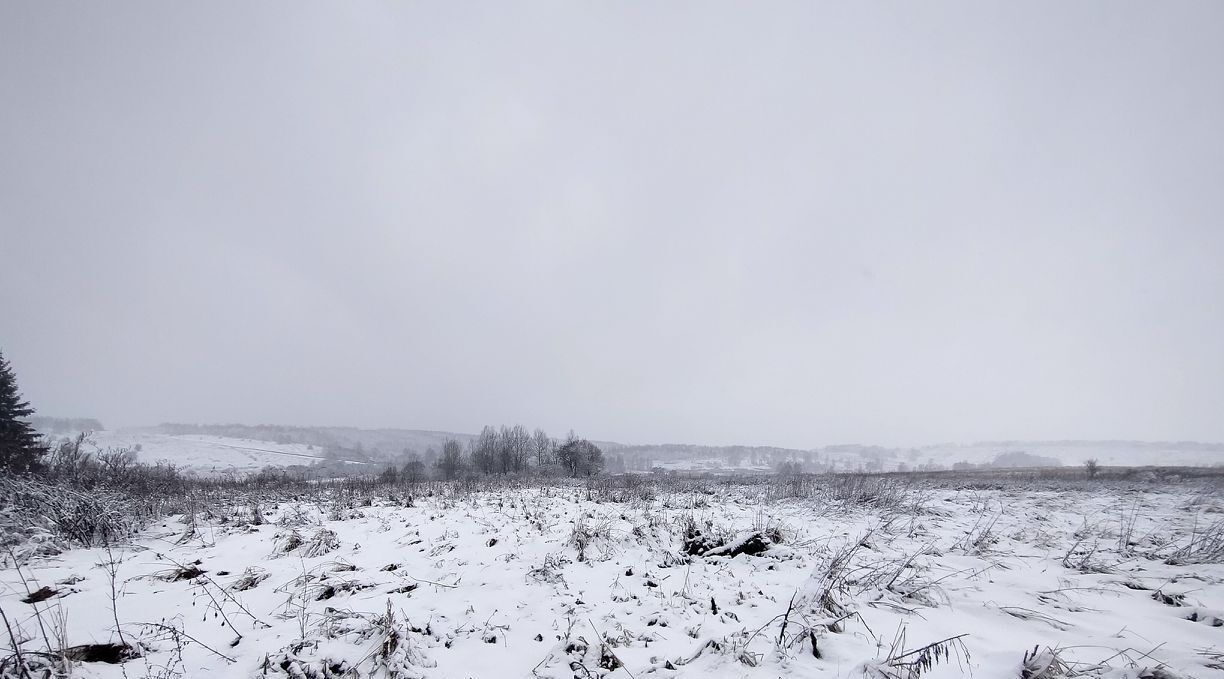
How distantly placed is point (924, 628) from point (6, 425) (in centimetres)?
3494

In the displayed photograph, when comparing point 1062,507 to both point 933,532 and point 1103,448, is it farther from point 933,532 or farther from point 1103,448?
point 1103,448

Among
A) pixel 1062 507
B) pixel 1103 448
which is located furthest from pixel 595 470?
pixel 1103 448

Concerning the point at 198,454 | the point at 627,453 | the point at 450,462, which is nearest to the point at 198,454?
the point at 198,454

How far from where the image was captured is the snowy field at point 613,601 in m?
3.60

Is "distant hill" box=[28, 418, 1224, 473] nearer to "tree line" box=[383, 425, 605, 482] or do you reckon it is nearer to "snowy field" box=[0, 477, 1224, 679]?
"tree line" box=[383, 425, 605, 482]

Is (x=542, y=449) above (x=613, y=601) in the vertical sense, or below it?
below

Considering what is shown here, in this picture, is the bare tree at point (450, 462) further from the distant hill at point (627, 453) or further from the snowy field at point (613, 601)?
the snowy field at point (613, 601)

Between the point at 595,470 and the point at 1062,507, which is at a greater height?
the point at 1062,507

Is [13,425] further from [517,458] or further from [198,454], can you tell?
[198,454]

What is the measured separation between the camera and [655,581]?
5.75m

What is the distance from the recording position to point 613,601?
203 inches

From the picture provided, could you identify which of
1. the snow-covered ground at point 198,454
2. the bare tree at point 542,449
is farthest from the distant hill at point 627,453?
the bare tree at point 542,449

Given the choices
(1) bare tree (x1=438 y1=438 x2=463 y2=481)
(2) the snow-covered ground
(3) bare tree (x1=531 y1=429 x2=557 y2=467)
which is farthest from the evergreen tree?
(2) the snow-covered ground

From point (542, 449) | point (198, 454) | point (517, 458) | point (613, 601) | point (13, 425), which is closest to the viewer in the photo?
point (613, 601)
